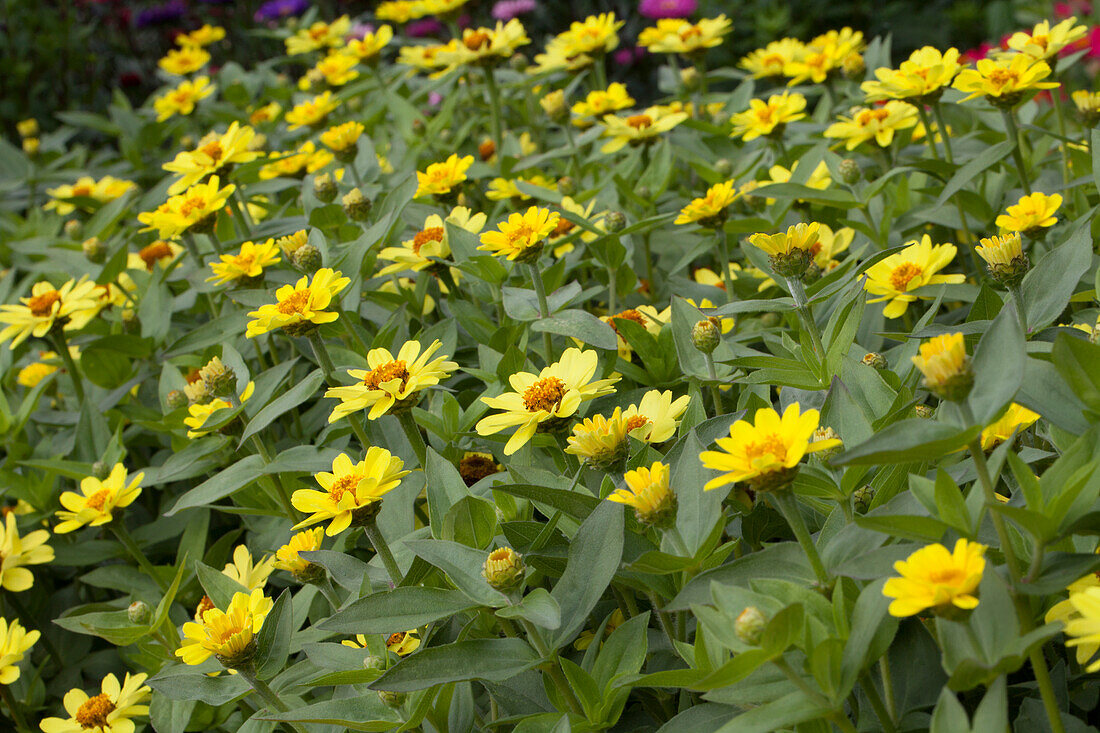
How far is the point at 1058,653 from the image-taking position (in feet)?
3.40

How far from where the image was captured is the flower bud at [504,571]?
91cm

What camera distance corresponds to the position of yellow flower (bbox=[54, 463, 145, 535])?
146 centimetres

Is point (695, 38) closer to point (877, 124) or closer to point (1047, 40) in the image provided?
point (877, 124)

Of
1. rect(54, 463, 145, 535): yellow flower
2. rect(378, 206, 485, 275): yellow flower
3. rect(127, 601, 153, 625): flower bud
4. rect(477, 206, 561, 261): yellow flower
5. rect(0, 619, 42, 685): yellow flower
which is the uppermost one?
rect(477, 206, 561, 261): yellow flower

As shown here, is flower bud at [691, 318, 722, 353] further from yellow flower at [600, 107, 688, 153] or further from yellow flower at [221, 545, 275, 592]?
yellow flower at [600, 107, 688, 153]

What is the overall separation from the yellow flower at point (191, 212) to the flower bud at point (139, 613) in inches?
27.2

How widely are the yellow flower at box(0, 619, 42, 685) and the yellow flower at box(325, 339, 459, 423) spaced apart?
593 millimetres

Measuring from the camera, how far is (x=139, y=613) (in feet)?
4.33

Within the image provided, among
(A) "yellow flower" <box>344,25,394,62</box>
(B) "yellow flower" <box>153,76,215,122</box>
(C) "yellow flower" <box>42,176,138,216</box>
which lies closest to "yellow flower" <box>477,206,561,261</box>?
(A) "yellow flower" <box>344,25,394,62</box>

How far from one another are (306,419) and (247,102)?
184 cm

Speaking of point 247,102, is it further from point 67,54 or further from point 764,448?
point 764,448

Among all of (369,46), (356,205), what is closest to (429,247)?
(356,205)

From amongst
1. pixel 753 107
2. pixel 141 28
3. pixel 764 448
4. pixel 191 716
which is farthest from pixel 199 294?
pixel 141 28

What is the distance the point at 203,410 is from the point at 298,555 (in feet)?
1.28
